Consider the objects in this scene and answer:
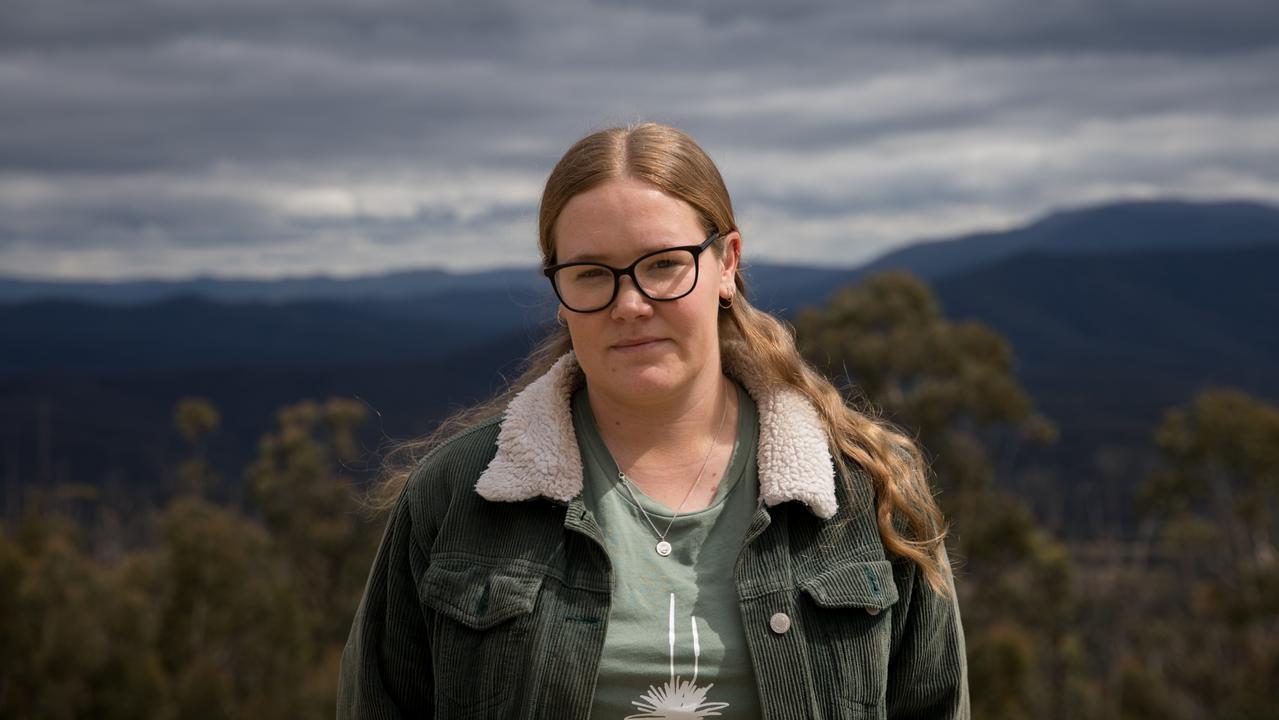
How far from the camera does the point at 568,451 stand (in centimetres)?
291

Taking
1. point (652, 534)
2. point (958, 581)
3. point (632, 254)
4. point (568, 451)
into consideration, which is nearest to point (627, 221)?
point (632, 254)

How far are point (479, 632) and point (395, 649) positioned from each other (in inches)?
9.7

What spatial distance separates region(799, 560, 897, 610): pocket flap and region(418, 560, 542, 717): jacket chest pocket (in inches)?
21.2

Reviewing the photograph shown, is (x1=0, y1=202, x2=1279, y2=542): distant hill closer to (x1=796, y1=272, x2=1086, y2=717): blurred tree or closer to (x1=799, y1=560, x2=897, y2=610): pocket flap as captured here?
(x1=796, y1=272, x2=1086, y2=717): blurred tree

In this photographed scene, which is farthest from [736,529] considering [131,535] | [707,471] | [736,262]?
[131,535]

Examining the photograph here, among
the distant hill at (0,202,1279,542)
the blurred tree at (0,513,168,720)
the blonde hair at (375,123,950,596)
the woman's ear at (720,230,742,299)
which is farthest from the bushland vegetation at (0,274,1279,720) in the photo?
the distant hill at (0,202,1279,542)

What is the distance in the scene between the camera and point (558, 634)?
2.74 metres

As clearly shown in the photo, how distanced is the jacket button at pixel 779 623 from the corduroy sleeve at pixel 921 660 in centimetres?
28

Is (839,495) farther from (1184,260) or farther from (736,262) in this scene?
(1184,260)

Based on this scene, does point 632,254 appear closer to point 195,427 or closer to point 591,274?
point 591,274

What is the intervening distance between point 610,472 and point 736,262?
20.0 inches

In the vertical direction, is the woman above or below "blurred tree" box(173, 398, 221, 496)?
below

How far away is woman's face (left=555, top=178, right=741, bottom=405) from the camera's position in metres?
2.75

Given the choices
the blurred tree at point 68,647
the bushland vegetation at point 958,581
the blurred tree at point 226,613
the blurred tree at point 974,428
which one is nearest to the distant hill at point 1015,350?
the bushland vegetation at point 958,581
